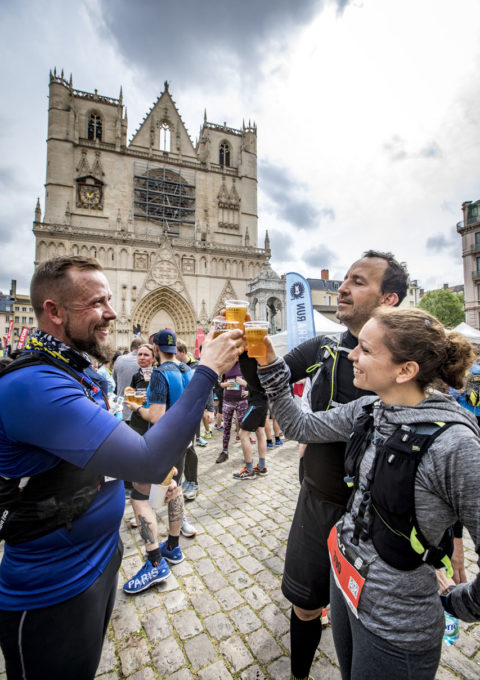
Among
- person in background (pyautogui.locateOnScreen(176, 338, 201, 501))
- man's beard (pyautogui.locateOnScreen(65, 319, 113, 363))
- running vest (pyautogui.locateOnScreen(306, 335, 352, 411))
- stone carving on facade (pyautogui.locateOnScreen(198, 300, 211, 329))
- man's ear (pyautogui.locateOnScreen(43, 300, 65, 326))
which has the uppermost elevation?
stone carving on facade (pyautogui.locateOnScreen(198, 300, 211, 329))

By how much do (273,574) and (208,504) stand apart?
4.96 feet

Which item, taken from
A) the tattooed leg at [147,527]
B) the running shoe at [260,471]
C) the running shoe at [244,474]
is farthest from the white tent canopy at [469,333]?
the tattooed leg at [147,527]

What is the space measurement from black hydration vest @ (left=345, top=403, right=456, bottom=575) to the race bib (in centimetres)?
10

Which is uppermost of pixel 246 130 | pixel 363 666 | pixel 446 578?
pixel 246 130

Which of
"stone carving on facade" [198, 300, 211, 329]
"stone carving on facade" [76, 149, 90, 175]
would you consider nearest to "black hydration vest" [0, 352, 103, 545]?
"stone carving on facade" [198, 300, 211, 329]

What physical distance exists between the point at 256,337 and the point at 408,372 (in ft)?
2.13

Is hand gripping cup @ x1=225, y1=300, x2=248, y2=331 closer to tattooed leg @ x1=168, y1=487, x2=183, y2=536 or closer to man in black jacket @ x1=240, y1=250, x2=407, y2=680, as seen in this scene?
man in black jacket @ x1=240, y1=250, x2=407, y2=680

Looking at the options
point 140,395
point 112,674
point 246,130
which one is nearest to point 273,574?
point 112,674

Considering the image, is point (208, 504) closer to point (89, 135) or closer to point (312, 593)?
point (312, 593)

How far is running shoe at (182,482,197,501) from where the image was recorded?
13.7ft

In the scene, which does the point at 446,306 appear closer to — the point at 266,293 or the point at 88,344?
the point at 266,293

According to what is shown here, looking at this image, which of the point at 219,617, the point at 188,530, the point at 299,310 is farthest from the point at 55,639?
the point at 299,310

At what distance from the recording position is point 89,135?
2434cm

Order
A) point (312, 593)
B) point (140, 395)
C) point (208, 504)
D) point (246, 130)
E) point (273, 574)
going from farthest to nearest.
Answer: point (246, 130) → point (208, 504) → point (140, 395) → point (273, 574) → point (312, 593)
